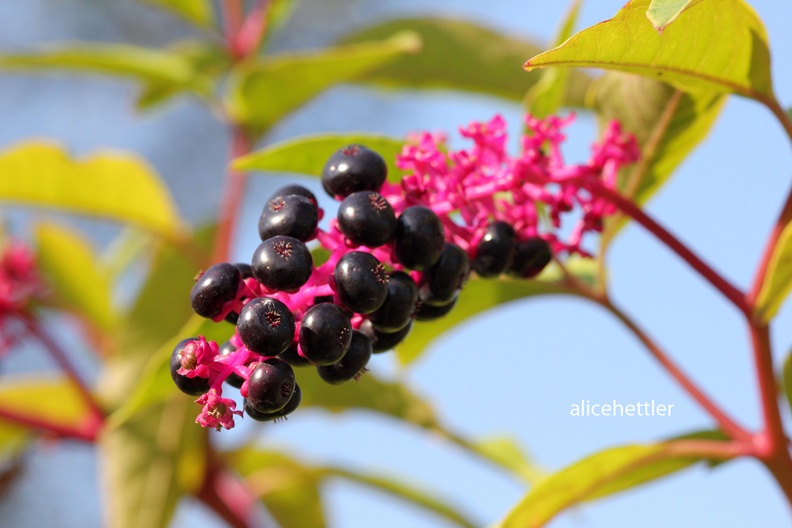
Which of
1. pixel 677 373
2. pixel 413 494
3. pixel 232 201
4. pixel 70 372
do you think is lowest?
pixel 413 494

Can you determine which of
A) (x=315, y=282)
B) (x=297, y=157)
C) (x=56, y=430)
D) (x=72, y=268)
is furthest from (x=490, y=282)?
(x=72, y=268)

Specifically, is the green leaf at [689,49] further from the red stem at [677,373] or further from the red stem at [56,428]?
the red stem at [56,428]

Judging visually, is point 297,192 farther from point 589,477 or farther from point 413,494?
point 413,494

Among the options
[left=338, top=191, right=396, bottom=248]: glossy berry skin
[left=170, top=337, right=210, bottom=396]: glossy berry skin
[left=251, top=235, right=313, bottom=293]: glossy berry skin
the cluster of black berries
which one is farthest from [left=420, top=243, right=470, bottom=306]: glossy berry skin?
[left=170, top=337, right=210, bottom=396]: glossy berry skin

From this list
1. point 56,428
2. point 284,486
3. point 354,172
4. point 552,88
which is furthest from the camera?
point 284,486

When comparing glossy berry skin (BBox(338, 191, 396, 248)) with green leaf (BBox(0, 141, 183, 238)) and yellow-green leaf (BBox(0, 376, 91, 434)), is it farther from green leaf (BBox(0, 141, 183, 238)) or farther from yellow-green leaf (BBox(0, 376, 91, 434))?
yellow-green leaf (BBox(0, 376, 91, 434))

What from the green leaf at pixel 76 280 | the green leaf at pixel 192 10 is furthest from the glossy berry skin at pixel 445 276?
the green leaf at pixel 76 280

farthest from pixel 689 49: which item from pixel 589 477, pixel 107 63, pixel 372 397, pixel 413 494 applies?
pixel 413 494
